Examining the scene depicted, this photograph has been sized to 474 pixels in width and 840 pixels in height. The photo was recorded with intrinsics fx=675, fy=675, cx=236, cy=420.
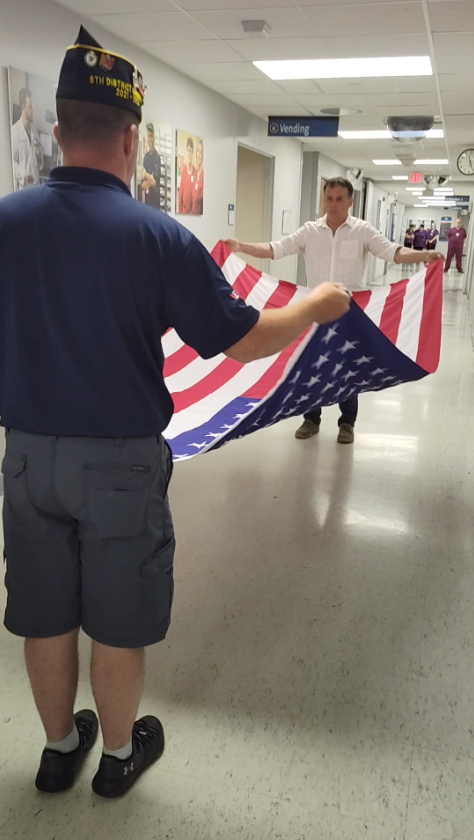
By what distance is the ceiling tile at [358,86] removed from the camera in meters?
5.90

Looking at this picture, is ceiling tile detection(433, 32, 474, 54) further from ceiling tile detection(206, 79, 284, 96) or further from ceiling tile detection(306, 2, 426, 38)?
ceiling tile detection(206, 79, 284, 96)

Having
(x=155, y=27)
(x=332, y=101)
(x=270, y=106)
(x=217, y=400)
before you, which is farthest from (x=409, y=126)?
(x=217, y=400)

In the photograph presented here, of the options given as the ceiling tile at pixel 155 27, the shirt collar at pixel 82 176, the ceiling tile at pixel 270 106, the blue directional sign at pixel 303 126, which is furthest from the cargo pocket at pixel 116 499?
the blue directional sign at pixel 303 126

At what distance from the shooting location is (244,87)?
6332 mm

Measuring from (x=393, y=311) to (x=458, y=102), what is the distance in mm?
4294

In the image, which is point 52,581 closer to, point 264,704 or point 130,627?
point 130,627

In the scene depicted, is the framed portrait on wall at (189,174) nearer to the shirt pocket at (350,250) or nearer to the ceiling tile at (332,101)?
the ceiling tile at (332,101)

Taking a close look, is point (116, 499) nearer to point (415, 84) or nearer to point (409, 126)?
point (415, 84)

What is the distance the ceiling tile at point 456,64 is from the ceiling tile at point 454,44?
0.29 ft

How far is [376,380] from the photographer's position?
126 inches

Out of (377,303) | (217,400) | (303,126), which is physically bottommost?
(217,400)

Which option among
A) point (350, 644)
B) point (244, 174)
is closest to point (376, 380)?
point (350, 644)

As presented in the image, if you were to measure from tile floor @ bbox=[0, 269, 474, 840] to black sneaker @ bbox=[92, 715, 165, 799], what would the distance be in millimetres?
36

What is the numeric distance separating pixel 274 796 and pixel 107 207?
141cm
